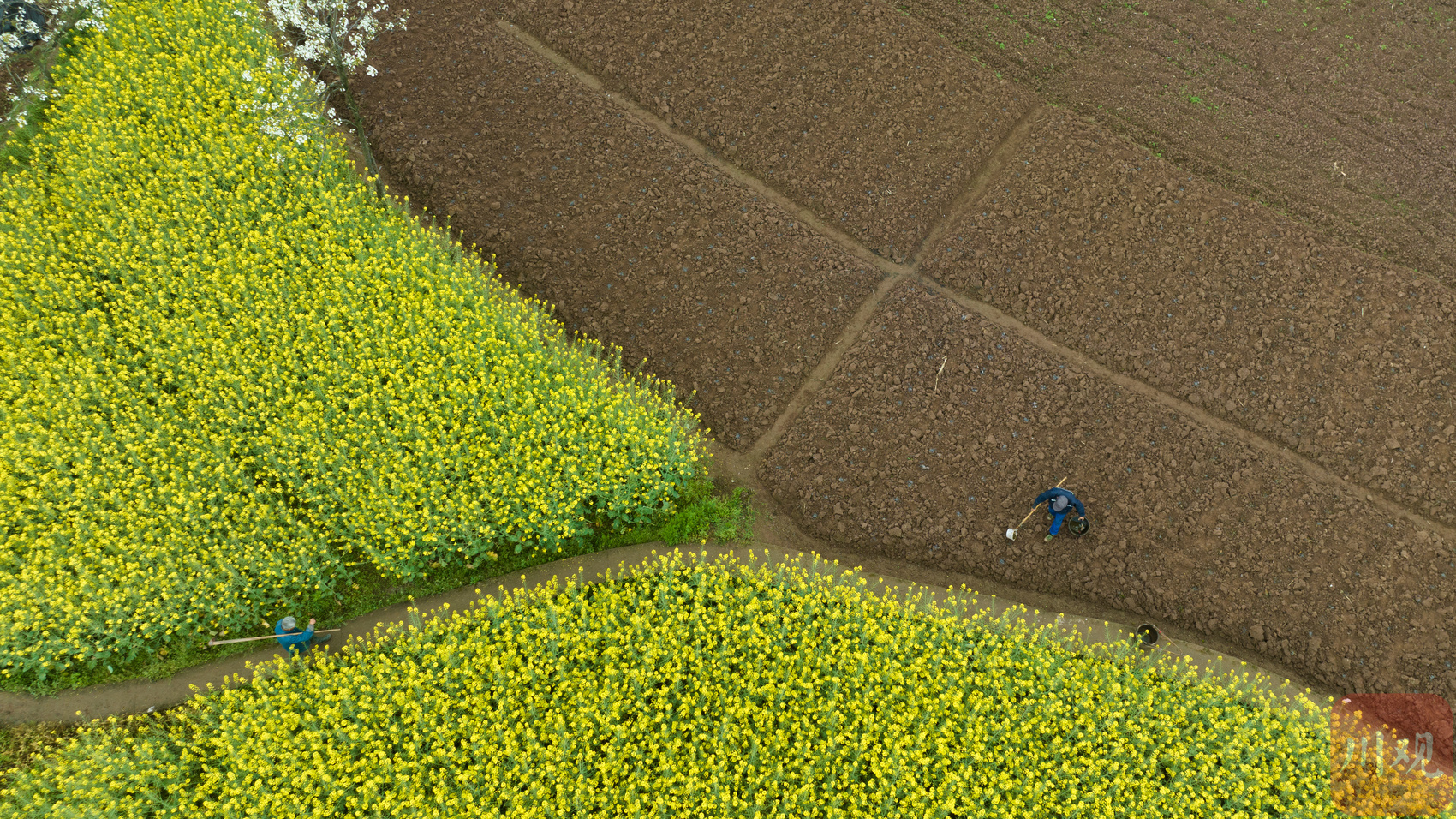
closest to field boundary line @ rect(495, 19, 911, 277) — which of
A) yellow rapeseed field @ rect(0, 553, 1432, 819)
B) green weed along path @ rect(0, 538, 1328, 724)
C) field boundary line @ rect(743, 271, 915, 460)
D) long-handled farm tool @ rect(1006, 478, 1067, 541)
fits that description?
Result: field boundary line @ rect(743, 271, 915, 460)

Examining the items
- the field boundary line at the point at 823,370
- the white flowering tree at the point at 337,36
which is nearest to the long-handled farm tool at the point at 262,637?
the field boundary line at the point at 823,370

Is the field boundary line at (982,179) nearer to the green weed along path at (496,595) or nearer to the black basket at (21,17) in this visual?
the green weed along path at (496,595)

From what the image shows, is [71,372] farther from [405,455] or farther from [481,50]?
[481,50]

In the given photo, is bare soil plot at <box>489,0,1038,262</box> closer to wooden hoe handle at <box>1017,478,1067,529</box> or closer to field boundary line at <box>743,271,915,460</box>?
field boundary line at <box>743,271,915,460</box>

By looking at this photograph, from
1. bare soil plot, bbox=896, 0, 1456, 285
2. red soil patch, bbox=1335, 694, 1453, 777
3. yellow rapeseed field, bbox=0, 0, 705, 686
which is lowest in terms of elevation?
yellow rapeseed field, bbox=0, 0, 705, 686

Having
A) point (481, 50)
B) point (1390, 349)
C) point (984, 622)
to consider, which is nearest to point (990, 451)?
point (984, 622)
